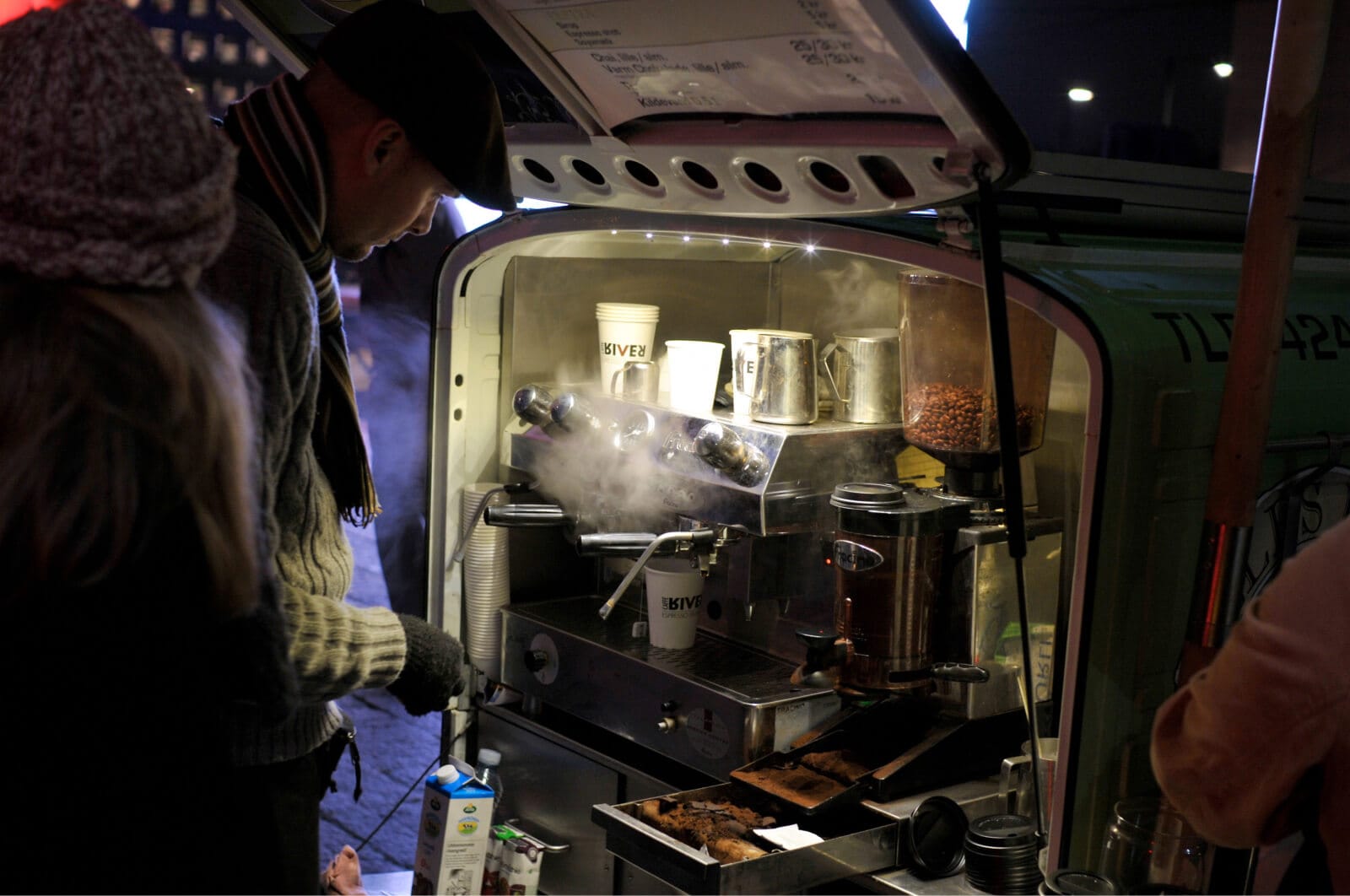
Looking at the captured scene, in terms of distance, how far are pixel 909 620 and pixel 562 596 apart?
43.2 inches

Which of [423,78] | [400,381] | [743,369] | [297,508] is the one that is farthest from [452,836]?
[400,381]

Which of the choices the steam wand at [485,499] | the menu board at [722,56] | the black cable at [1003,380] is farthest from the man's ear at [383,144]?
the steam wand at [485,499]

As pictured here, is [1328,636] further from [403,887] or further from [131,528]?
[403,887]

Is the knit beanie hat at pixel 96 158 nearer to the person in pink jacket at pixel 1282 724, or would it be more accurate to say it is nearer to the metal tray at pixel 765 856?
the person in pink jacket at pixel 1282 724

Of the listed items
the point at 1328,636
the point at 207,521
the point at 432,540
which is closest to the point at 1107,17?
the point at 432,540

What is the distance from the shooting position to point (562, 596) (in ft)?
10.3

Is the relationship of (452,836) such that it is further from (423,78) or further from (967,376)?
(423,78)

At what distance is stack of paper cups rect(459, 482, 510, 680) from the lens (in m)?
2.93

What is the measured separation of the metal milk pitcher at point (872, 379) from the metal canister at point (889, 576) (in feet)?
1.03

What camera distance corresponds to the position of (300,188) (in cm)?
161

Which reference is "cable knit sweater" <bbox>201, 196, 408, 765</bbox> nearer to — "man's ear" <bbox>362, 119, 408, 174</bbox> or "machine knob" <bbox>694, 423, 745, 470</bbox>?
"man's ear" <bbox>362, 119, 408, 174</bbox>

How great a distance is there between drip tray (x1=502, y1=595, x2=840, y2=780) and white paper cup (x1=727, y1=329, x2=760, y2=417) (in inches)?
20.2

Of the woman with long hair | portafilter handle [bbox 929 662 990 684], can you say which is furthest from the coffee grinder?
the woman with long hair

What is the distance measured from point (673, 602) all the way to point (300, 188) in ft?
4.36
